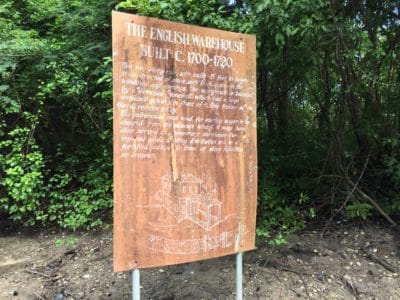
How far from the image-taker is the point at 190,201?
253 centimetres

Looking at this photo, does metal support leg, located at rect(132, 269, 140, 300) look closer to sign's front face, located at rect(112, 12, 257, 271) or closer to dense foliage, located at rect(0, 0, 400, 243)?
sign's front face, located at rect(112, 12, 257, 271)

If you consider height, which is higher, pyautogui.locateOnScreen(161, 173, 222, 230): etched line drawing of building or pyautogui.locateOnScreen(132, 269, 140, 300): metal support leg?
pyautogui.locateOnScreen(161, 173, 222, 230): etched line drawing of building

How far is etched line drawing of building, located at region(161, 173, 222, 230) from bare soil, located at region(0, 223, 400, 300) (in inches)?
53.1

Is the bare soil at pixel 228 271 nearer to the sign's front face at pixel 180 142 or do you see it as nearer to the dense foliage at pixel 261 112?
the dense foliage at pixel 261 112

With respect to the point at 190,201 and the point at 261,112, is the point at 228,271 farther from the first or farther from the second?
the point at 261,112

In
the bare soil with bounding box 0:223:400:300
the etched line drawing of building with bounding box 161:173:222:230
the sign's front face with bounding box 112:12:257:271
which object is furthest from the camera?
the bare soil with bounding box 0:223:400:300

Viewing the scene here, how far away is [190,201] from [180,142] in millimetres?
398

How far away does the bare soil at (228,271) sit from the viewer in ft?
12.0

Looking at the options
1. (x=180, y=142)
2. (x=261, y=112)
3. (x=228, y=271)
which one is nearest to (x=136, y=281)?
(x=180, y=142)

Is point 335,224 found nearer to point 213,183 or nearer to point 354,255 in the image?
point 354,255

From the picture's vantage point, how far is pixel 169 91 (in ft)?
7.94

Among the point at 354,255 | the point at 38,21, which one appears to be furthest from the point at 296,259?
the point at 38,21

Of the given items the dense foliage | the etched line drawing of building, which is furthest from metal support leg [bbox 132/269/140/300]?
the dense foliage

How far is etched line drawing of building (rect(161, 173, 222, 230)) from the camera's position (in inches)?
96.3
